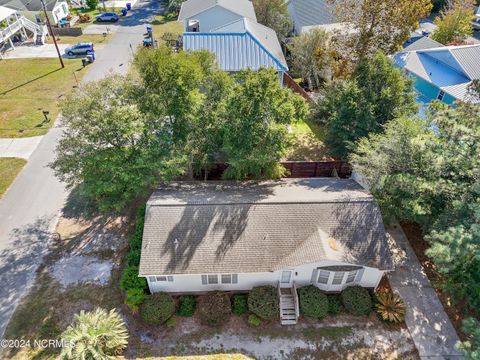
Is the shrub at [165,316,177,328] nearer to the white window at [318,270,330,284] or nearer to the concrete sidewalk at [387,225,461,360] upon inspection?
the white window at [318,270,330,284]

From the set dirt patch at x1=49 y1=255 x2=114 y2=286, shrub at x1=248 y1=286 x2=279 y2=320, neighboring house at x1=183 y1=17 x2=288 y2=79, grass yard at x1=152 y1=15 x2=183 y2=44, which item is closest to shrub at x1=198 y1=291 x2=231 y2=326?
shrub at x1=248 y1=286 x2=279 y2=320

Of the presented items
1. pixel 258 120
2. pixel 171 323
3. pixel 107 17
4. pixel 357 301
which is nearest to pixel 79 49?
pixel 107 17

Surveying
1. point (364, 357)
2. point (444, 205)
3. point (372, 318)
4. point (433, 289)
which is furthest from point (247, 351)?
point (444, 205)

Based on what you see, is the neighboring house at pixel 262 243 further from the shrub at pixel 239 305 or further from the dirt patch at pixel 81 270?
the dirt patch at pixel 81 270

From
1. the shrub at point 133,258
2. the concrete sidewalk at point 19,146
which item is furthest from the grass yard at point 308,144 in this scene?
the concrete sidewalk at point 19,146

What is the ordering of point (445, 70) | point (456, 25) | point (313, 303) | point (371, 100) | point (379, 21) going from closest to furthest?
1. point (313, 303)
2. point (371, 100)
3. point (379, 21)
4. point (445, 70)
5. point (456, 25)

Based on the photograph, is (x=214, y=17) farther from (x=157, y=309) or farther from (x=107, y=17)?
(x=157, y=309)

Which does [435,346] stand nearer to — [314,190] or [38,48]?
[314,190]
